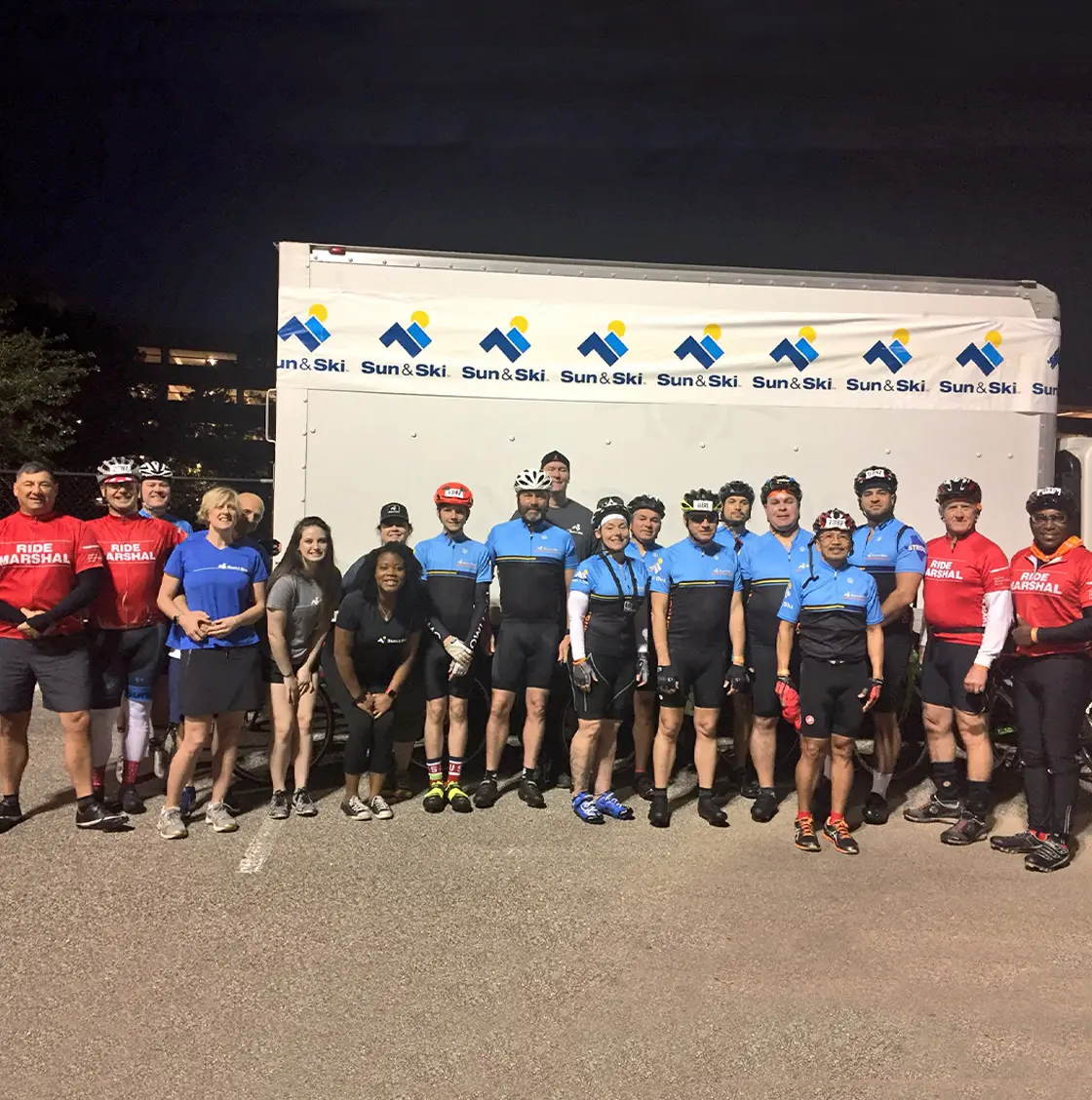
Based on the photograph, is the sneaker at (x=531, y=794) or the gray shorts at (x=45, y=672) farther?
the sneaker at (x=531, y=794)

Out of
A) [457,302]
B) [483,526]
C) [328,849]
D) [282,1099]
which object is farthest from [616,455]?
[282,1099]

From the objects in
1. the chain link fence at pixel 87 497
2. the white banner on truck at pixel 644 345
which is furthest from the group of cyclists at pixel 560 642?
the chain link fence at pixel 87 497

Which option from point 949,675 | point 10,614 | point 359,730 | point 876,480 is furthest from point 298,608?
point 949,675

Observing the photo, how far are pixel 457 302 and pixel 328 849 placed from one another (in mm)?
3890

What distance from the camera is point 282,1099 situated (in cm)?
272

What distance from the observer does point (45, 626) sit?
4.83 meters

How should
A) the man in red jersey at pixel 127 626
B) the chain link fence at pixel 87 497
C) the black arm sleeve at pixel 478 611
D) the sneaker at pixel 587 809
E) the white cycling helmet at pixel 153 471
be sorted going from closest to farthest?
1. the man in red jersey at pixel 127 626
2. the sneaker at pixel 587 809
3. the black arm sleeve at pixel 478 611
4. the white cycling helmet at pixel 153 471
5. the chain link fence at pixel 87 497

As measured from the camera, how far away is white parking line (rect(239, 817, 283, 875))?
457cm

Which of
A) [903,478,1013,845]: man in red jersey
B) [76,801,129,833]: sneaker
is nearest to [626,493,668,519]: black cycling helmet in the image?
[903,478,1013,845]: man in red jersey

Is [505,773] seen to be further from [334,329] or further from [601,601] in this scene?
[334,329]

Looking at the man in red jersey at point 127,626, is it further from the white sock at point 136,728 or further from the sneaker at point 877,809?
the sneaker at point 877,809

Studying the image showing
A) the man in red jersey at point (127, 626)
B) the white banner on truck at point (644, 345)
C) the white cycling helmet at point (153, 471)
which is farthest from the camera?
the white banner on truck at point (644, 345)

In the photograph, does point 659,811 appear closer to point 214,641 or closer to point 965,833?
point 965,833

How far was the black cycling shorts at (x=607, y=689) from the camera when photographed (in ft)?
17.9
